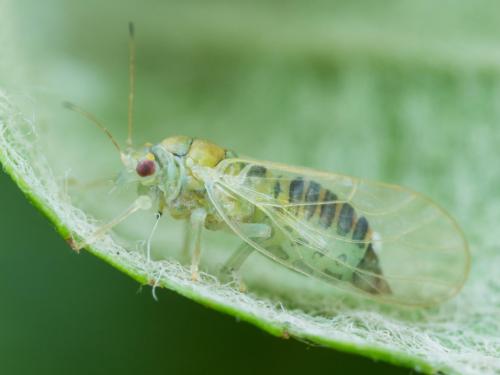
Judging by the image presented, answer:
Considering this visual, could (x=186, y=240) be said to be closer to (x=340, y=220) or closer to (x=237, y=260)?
(x=237, y=260)

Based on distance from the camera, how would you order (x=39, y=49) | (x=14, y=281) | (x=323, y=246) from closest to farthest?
1. (x=323, y=246)
2. (x=14, y=281)
3. (x=39, y=49)

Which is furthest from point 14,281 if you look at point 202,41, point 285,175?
point 202,41

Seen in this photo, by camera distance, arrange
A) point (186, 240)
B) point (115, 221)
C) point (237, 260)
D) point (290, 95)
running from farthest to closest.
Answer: point (290, 95) < point (186, 240) < point (237, 260) < point (115, 221)

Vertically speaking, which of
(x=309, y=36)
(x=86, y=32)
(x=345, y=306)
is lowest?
(x=345, y=306)

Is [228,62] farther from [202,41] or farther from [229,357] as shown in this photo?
[229,357]

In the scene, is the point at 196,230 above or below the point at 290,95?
below

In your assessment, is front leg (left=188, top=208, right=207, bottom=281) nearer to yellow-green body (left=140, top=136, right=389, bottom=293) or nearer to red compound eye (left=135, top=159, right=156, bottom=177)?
yellow-green body (left=140, top=136, right=389, bottom=293)

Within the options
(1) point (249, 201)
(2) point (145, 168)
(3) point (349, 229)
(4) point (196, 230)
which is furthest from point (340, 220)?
(2) point (145, 168)

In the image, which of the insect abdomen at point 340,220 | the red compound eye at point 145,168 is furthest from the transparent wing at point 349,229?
the red compound eye at point 145,168
